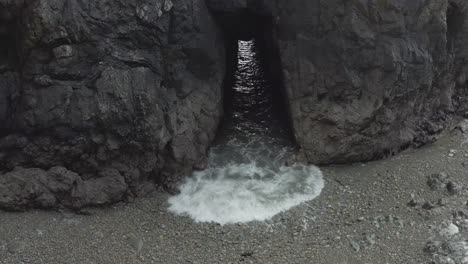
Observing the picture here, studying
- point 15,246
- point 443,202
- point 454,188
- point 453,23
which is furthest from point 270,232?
point 453,23

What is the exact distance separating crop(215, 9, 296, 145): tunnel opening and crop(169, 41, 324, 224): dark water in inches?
2.0

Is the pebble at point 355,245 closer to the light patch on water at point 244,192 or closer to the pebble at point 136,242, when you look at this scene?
the light patch on water at point 244,192

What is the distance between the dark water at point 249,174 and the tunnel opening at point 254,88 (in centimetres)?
5

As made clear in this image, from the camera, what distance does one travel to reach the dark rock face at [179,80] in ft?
58.9

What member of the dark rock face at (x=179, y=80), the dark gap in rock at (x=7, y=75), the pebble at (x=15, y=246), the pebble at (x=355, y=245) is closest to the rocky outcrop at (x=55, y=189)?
the dark rock face at (x=179, y=80)

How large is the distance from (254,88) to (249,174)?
7.50 m

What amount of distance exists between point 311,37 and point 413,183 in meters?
7.75

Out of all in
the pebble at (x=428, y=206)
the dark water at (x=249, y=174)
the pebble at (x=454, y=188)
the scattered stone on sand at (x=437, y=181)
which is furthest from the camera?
the scattered stone on sand at (x=437, y=181)

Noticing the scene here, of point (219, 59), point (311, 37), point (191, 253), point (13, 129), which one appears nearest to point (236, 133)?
point (219, 59)

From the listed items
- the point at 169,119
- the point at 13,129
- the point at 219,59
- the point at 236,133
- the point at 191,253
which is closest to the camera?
the point at 191,253

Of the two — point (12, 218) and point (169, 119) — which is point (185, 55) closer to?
point (169, 119)

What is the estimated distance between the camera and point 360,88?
20828 millimetres

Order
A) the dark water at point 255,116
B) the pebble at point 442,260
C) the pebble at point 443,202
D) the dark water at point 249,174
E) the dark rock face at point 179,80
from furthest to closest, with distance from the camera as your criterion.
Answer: the dark water at point 255,116 < the dark water at point 249,174 < the pebble at point 443,202 < the dark rock face at point 179,80 < the pebble at point 442,260

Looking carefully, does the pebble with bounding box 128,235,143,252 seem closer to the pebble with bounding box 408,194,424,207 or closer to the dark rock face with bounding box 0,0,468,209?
the dark rock face with bounding box 0,0,468,209
